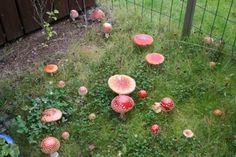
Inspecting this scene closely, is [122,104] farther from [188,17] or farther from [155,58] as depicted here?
[188,17]

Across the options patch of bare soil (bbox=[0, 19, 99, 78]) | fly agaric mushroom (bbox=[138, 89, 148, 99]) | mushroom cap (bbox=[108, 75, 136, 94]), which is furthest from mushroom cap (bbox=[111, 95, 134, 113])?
patch of bare soil (bbox=[0, 19, 99, 78])

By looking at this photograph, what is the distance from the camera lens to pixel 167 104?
3285 millimetres

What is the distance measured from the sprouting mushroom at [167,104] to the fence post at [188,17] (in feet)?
3.73

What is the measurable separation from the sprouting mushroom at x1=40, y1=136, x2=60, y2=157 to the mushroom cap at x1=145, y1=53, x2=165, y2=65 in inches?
53.9

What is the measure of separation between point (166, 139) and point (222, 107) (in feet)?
2.33

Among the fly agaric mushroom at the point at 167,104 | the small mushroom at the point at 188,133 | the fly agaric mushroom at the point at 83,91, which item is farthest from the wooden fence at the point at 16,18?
the small mushroom at the point at 188,133

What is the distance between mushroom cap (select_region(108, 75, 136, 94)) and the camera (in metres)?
3.34

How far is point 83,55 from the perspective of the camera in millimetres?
4027

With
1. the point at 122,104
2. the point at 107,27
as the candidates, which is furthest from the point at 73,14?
the point at 122,104

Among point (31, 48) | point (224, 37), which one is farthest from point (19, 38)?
point (224, 37)

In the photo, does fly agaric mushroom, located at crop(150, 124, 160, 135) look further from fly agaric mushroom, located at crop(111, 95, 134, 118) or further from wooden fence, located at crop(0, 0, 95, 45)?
wooden fence, located at crop(0, 0, 95, 45)

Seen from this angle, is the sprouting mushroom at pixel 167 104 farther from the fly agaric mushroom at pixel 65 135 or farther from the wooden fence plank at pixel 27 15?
the wooden fence plank at pixel 27 15

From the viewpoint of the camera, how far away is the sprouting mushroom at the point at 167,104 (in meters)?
3.29

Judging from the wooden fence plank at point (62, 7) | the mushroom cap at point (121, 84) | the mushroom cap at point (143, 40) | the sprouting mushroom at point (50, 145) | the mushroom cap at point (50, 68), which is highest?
the wooden fence plank at point (62, 7)
